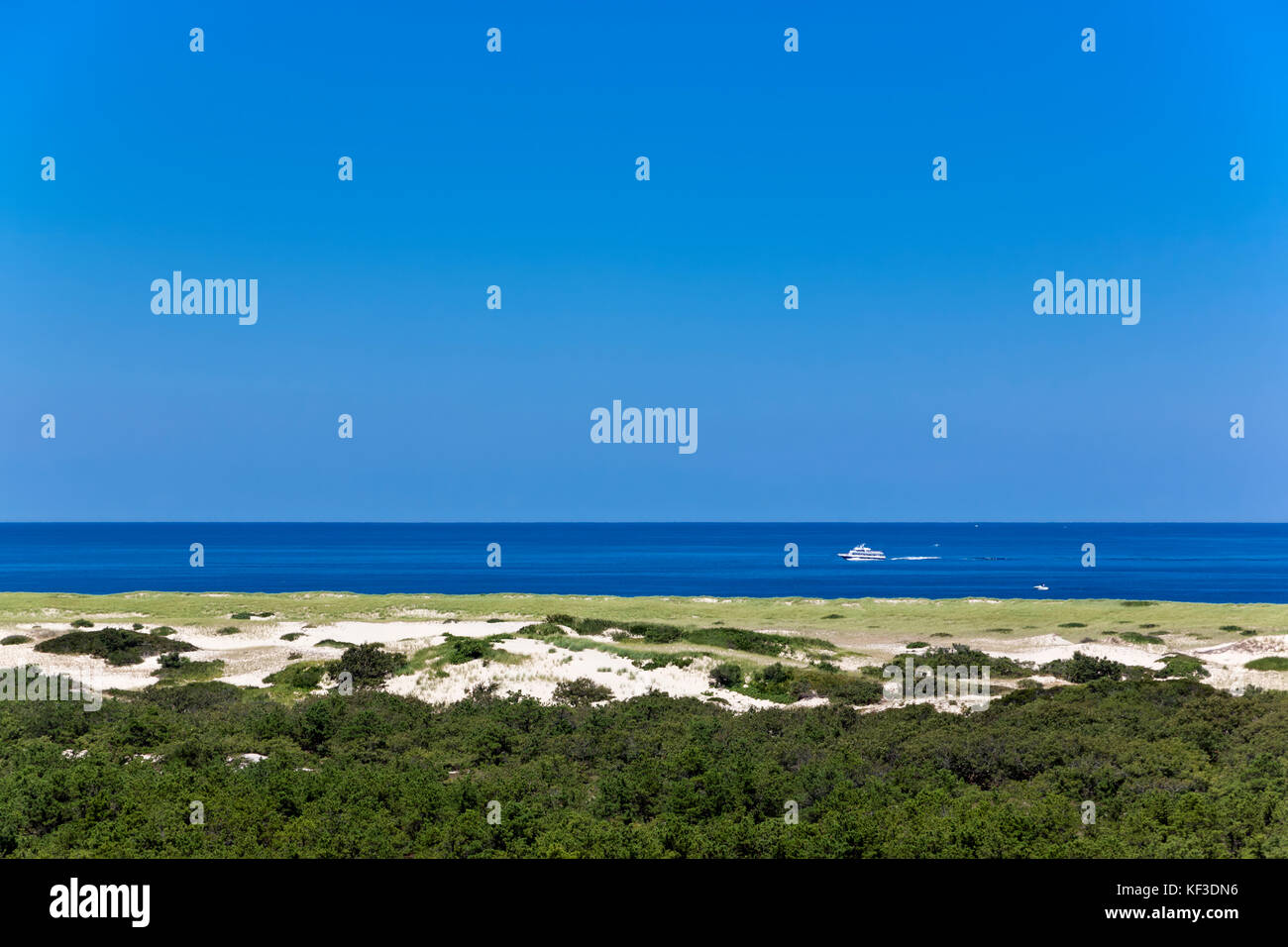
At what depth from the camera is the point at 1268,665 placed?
121 ft

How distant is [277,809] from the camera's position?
1684 cm

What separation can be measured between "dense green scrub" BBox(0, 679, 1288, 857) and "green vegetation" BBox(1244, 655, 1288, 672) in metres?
10.4

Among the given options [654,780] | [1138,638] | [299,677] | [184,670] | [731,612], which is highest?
[654,780]

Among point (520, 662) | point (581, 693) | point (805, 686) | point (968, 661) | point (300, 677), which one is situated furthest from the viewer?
point (968, 661)

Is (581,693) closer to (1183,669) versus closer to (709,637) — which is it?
(709,637)

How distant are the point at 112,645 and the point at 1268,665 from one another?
4615 cm

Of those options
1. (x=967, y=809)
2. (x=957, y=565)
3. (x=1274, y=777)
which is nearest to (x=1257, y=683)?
(x=1274, y=777)

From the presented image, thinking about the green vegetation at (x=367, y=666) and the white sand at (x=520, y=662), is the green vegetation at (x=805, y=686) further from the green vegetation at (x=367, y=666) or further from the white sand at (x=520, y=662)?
the green vegetation at (x=367, y=666)

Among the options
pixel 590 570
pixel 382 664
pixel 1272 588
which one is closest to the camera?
pixel 382 664

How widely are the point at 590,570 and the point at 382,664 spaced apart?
422ft

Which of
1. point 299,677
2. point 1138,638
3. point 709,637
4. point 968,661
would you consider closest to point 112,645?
point 299,677

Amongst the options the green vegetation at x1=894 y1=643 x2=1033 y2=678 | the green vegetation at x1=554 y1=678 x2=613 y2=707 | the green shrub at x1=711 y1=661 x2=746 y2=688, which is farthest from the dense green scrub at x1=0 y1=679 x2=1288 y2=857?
the green vegetation at x1=894 y1=643 x2=1033 y2=678

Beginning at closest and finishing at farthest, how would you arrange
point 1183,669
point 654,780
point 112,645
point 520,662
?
point 654,780, point 1183,669, point 520,662, point 112,645

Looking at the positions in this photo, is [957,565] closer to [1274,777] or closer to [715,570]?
[715,570]
